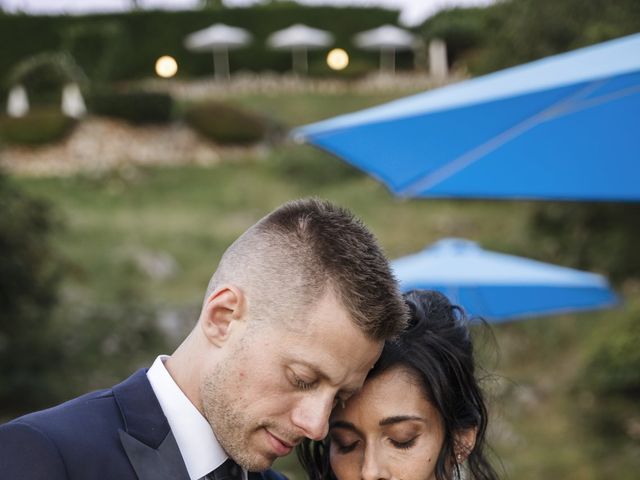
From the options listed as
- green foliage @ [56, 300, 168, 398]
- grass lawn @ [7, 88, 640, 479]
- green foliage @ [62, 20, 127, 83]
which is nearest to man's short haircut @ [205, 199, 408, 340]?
grass lawn @ [7, 88, 640, 479]

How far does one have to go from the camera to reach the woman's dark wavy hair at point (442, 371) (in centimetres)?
252

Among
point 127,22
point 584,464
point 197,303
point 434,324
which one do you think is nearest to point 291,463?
point 584,464

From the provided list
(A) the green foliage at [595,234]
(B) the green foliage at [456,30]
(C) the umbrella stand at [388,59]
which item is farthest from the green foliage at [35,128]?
(A) the green foliage at [595,234]

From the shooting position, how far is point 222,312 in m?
2.15

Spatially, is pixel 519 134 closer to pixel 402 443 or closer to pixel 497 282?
pixel 402 443

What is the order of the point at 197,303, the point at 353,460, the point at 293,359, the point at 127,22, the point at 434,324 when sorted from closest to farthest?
1. the point at 293,359
2. the point at 353,460
3. the point at 434,324
4. the point at 197,303
5. the point at 127,22

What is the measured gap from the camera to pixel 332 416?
2475 millimetres

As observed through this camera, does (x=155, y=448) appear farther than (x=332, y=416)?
No

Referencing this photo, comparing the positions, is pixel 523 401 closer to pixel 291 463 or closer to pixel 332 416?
pixel 291 463

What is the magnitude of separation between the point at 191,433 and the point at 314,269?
46 cm

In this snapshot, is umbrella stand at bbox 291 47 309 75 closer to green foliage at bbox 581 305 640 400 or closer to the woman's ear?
green foliage at bbox 581 305 640 400

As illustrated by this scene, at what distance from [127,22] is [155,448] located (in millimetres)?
28674

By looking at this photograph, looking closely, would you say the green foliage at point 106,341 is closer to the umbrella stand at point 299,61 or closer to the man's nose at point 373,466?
the man's nose at point 373,466

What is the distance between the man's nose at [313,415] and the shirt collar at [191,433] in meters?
0.22
